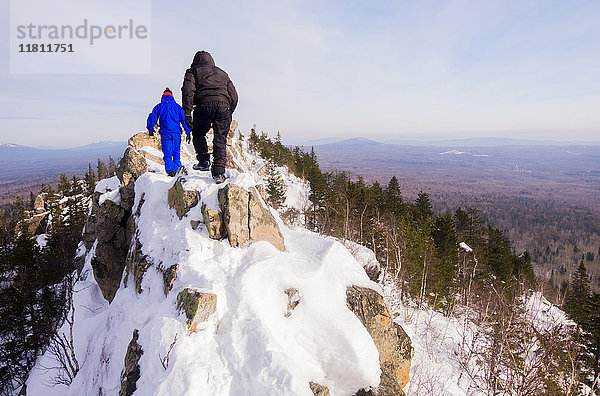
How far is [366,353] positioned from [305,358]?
0.98 meters

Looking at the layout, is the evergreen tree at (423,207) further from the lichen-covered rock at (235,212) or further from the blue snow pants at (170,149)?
the lichen-covered rock at (235,212)

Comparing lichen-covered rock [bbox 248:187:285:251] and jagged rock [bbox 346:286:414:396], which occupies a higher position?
lichen-covered rock [bbox 248:187:285:251]

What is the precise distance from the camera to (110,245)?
8.71 m

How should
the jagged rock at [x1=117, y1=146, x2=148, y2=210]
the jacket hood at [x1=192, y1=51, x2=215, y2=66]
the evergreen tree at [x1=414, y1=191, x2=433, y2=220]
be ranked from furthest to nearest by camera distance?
the evergreen tree at [x1=414, y1=191, x2=433, y2=220] < the jagged rock at [x1=117, y1=146, x2=148, y2=210] < the jacket hood at [x1=192, y1=51, x2=215, y2=66]

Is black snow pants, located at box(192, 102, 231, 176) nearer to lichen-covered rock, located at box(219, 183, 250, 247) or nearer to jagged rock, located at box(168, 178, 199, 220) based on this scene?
jagged rock, located at box(168, 178, 199, 220)

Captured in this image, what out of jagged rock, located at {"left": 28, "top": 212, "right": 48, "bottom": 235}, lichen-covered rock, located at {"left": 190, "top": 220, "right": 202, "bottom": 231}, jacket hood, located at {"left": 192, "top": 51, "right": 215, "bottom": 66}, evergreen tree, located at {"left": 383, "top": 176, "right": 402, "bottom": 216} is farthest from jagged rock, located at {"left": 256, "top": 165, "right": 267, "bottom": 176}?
lichen-covered rock, located at {"left": 190, "top": 220, "right": 202, "bottom": 231}

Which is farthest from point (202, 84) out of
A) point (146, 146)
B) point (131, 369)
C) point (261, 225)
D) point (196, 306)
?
point (146, 146)

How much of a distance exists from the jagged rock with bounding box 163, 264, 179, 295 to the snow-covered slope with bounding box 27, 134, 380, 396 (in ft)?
0.28

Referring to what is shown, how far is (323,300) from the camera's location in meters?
4.55

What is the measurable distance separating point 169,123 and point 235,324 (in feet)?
21.5

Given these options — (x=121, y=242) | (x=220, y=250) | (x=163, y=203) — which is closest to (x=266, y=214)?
(x=220, y=250)

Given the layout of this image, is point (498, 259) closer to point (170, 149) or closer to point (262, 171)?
point (262, 171)

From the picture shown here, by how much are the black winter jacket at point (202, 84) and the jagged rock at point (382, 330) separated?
4832mm

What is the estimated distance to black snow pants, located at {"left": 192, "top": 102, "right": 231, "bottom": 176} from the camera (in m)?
5.72
